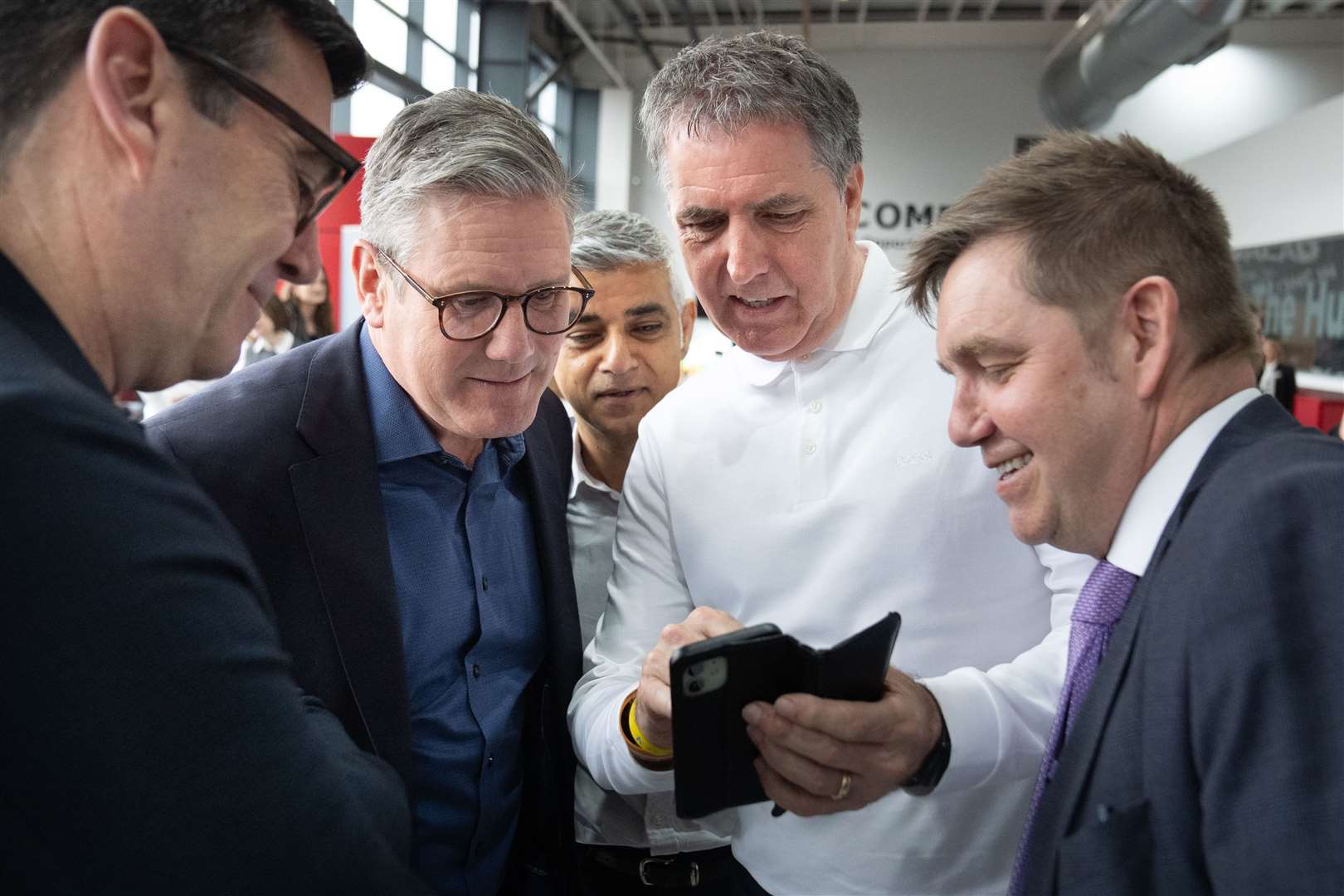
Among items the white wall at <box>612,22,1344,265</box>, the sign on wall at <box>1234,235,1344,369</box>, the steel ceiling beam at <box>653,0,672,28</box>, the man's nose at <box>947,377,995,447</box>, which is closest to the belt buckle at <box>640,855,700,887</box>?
the man's nose at <box>947,377,995,447</box>

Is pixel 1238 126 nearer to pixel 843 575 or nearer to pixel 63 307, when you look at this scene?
pixel 843 575

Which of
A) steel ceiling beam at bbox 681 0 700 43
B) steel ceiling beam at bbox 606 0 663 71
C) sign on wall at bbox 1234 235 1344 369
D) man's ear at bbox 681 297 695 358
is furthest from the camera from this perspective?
steel ceiling beam at bbox 606 0 663 71

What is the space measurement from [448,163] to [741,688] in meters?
1.01

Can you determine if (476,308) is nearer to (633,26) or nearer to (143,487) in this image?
(143,487)

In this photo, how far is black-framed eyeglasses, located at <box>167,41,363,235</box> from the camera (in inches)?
37.0

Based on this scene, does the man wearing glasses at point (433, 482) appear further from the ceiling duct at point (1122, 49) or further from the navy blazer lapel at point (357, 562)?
the ceiling duct at point (1122, 49)

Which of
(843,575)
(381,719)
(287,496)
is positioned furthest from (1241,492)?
(287,496)

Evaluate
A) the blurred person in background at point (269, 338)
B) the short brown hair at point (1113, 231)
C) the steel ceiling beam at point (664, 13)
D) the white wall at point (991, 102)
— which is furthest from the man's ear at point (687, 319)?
the steel ceiling beam at point (664, 13)

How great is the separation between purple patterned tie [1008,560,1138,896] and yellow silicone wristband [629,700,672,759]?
1.87 feet

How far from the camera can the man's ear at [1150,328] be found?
125 cm

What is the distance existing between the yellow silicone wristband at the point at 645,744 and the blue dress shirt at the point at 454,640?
0.92 ft

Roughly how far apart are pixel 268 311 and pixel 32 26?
512 cm

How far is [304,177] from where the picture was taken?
108 centimetres

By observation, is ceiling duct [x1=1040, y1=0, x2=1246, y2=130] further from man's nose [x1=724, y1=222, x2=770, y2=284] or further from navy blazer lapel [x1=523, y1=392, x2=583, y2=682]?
navy blazer lapel [x1=523, y1=392, x2=583, y2=682]
